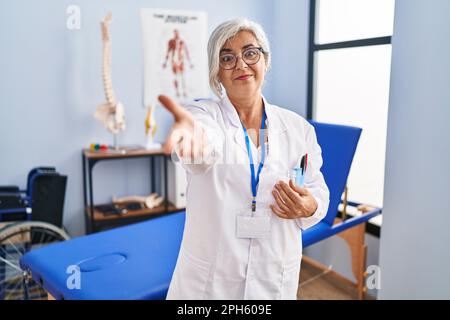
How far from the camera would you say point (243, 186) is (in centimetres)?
60

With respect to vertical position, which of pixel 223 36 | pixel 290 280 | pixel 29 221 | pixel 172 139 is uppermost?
pixel 223 36

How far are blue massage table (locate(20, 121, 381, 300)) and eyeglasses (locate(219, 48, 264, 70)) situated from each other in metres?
0.38

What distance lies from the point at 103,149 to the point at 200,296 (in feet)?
5.67

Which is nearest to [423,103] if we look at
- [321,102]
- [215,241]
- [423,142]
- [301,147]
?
[423,142]

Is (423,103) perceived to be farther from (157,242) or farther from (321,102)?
(157,242)

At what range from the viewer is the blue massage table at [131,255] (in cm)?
103

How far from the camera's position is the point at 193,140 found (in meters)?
0.47

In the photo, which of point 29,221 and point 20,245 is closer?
point 29,221

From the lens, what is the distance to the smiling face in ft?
1.76

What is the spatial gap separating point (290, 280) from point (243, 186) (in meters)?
0.20

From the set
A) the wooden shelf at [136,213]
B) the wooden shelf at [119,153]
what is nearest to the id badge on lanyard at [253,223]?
the wooden shelf at [119,153]

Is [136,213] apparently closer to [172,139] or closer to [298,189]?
[298,189]

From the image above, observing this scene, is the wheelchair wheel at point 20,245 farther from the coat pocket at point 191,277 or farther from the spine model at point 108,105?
the coat pocket at point 191,277

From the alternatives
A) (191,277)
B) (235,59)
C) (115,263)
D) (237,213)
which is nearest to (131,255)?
(115,263)
